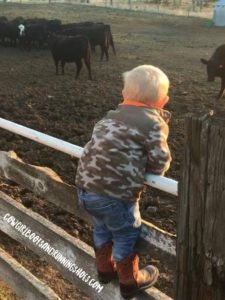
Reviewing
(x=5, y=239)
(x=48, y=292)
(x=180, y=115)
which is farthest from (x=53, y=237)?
(x=180, y=115)

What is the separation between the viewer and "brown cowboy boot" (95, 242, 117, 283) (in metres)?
2.61

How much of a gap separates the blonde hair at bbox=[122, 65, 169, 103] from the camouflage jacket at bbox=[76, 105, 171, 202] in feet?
0.16

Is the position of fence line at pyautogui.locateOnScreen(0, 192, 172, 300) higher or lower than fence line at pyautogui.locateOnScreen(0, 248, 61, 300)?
higher

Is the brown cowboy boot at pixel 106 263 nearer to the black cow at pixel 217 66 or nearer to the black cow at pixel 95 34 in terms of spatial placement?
the black cow at pixel 217 66

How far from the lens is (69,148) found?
276cm

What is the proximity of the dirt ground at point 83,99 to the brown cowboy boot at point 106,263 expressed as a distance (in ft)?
0.99

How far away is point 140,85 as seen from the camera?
235 centimetres

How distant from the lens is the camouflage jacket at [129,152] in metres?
2.34

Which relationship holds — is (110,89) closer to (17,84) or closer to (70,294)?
(17,84)

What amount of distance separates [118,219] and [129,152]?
32 centimetres

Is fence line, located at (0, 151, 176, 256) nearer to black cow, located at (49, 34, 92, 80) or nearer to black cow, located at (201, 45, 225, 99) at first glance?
black cow, located at (201, 45, 225, 99)

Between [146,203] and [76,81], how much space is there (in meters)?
8.72

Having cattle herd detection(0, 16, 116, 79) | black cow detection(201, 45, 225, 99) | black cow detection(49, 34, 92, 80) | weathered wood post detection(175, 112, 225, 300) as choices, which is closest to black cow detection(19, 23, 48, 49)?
cattle herd detection(0, 16, 116, 79)

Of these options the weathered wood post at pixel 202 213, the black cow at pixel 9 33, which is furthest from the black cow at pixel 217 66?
the weathered wood post at pixel 202 213
